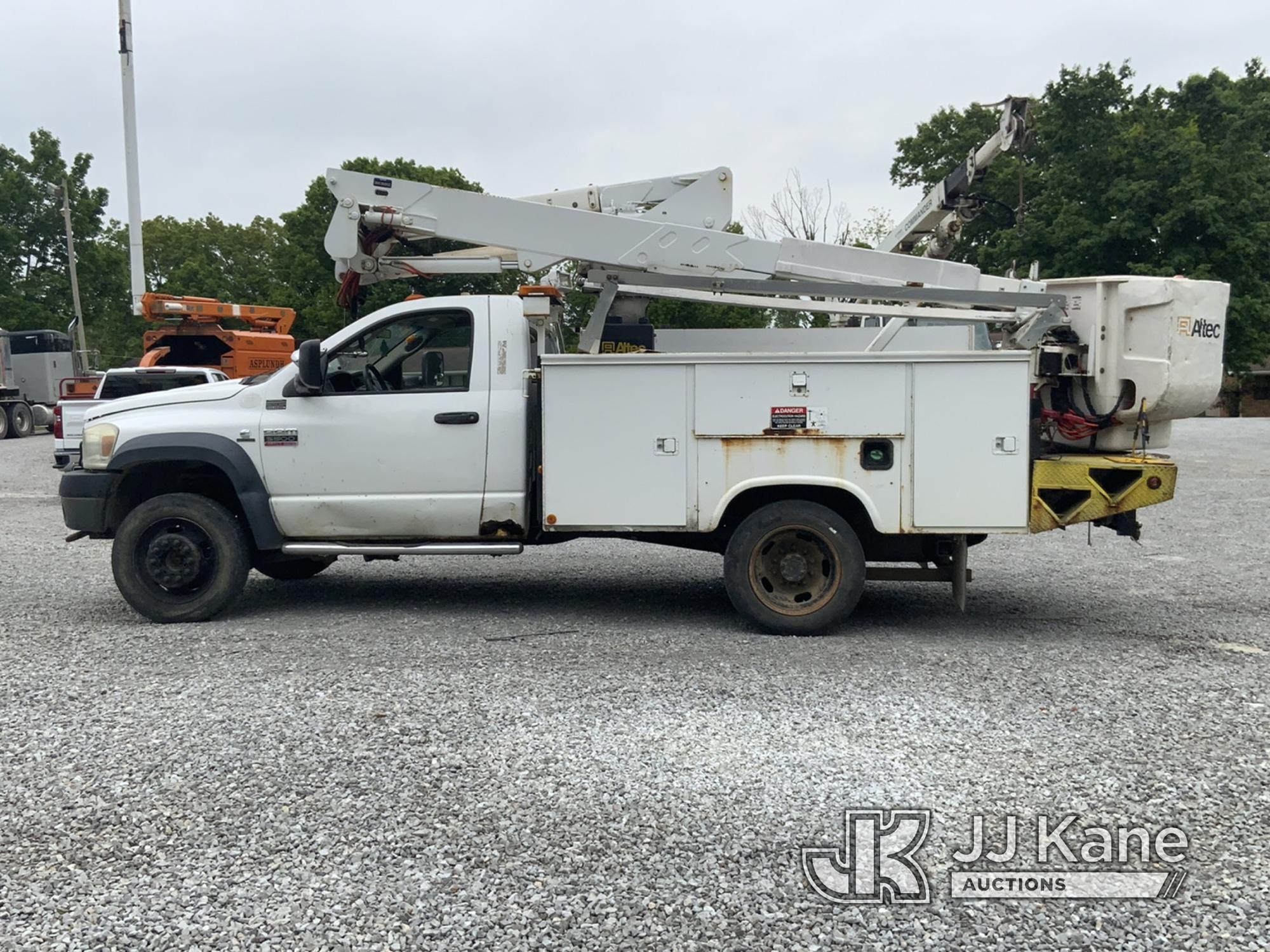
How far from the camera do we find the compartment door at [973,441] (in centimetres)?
645

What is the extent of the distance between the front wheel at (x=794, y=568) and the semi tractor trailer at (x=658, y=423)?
0.06 feet

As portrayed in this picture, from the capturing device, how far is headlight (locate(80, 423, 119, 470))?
7141 mm

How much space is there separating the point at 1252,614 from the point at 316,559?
724 cm

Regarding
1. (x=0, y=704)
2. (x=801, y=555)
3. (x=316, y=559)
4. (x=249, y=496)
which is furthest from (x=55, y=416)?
(x=801, y=555)

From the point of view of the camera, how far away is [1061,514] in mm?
6609

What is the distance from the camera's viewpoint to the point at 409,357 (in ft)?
Answer: 23.6

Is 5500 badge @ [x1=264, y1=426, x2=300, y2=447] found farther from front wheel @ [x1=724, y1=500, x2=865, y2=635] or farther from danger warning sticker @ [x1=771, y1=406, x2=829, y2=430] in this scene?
danger warning sticker @ [x1=771, y1=406, x2=829, y2=430]

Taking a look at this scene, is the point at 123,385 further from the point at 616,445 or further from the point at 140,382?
the point at 616,445

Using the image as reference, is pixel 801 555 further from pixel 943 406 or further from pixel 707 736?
pixel 707 736

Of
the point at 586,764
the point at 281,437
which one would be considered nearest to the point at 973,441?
the point at 586,764

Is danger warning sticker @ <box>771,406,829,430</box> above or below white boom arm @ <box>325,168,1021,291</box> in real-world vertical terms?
below

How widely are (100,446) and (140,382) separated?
27.1 feet

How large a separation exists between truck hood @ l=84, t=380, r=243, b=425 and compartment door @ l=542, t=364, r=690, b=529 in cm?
239

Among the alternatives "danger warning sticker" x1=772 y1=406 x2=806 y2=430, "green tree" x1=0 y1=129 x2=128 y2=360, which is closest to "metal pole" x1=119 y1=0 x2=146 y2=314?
"danger warning sticker" x1=772 y1=406 x2=806 y2=430
